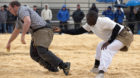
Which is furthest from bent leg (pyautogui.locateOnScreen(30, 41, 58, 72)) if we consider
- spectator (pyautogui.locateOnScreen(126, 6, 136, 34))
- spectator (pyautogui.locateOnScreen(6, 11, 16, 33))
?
spectator (pyautogui.locateOnScreen(6, 11, 16, 33))

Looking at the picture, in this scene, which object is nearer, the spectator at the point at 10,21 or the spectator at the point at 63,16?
the spectator at the point at 63,16

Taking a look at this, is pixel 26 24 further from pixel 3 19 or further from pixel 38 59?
pixel 3 19

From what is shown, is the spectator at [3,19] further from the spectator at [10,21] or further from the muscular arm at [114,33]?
the muscular arm at [114,33]

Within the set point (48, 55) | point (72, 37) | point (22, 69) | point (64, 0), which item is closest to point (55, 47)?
point (72, 37)

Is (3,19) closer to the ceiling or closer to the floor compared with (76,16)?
closer to the floor

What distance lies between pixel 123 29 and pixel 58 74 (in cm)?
181

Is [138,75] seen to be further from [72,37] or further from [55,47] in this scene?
[72,37]

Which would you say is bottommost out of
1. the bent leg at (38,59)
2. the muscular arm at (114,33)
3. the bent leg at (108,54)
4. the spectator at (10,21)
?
the spectator at (10,21)

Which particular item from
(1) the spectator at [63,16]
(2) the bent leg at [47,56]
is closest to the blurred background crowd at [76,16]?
(1) the spectator at [63,16]

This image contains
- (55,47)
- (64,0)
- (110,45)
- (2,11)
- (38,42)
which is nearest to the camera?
(110,45)

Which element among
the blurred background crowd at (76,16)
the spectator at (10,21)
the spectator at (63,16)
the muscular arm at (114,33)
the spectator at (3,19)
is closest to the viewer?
the muscular arm at (114,33)

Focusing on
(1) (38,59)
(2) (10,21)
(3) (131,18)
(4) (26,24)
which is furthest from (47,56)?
(3) (131,18)

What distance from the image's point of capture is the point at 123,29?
23.2ft

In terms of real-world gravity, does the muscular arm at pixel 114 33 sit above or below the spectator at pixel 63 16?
above
